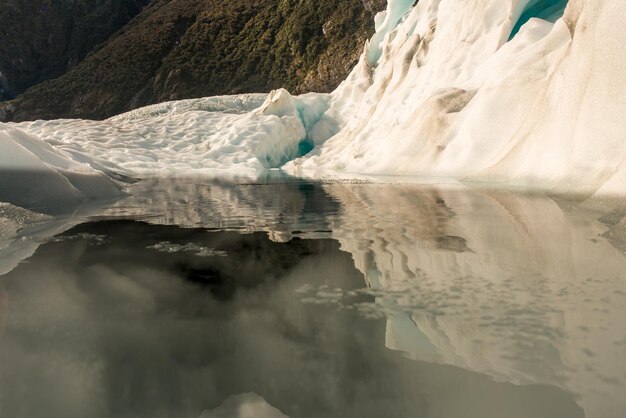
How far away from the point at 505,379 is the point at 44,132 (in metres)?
28.1

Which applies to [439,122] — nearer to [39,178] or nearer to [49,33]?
[39,178]

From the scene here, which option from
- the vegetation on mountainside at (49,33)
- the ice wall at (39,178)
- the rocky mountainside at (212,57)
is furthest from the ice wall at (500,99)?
the vegetation on mountainside at (49,33)

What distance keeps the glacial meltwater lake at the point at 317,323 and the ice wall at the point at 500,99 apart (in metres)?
2.59

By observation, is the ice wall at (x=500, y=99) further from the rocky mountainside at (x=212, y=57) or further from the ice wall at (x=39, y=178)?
the rocky mountainside at (x=212, y=57)

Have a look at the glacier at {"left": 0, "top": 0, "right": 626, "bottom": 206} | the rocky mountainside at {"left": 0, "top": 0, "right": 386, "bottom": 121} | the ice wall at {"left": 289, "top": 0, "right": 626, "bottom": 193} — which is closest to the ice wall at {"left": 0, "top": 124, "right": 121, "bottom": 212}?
the glacier at {"left": 0, "top": 0, "right": 626, "bottom": 206}

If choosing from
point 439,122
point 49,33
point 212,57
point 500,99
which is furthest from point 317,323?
point 49,33

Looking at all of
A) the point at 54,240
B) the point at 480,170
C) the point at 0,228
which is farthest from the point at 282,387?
the point at 480,170

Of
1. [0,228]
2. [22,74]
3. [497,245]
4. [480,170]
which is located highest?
[497,245]

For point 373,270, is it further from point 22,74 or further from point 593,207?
point 22,74

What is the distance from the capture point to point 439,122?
11.7 metres

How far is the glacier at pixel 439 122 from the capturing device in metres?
6.57

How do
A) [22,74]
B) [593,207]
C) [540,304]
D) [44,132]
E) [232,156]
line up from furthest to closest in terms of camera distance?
[22,74], [44,132], [232,156], [593,207], [540,304]

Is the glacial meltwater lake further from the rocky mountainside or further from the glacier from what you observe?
the rocky mountainside

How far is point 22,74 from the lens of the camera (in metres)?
78.4
